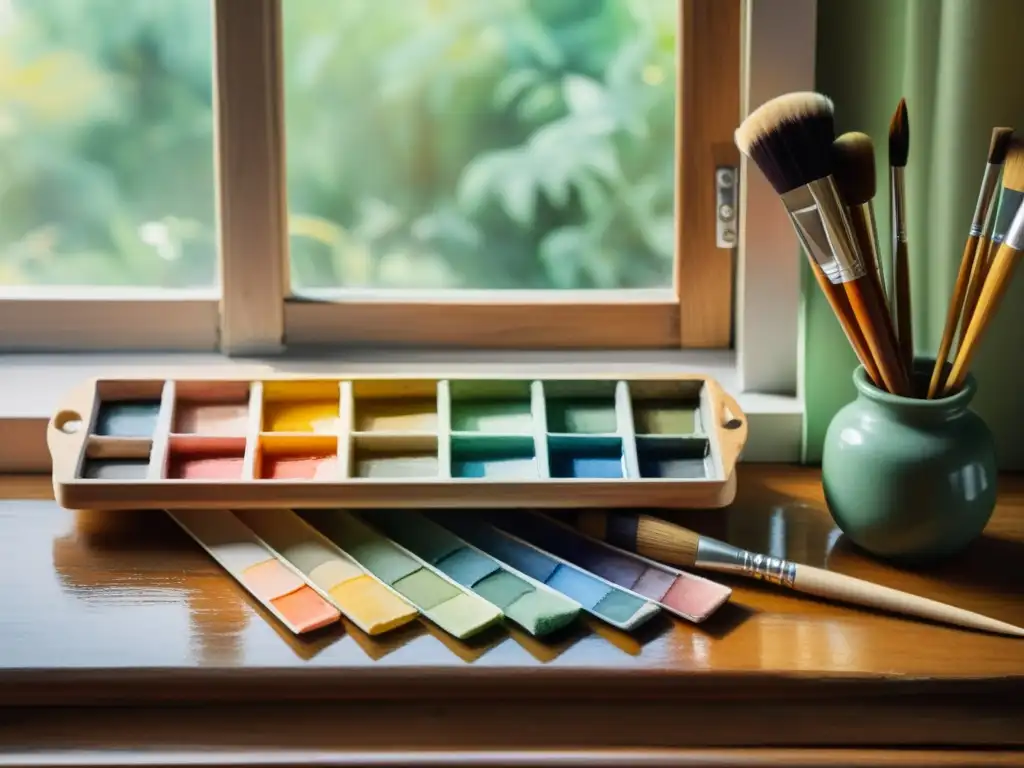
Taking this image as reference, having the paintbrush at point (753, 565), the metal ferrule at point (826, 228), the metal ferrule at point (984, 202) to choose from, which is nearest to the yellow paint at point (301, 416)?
the paintbrush at point (753, 565)

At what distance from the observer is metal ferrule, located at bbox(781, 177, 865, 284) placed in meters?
0.83

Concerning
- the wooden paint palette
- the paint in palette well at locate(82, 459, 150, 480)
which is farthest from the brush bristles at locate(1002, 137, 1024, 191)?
the paint in palette well at locate(82, 459, 150, 480)

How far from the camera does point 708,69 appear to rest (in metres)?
1.11

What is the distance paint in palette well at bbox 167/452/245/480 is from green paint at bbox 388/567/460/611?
0.16m

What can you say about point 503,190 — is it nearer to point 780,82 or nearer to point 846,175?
point 780,82

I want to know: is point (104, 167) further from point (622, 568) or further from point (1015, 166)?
point (1015, 166)

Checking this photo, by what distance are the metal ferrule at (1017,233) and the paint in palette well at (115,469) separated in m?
0.63

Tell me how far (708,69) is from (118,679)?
0.70 metres

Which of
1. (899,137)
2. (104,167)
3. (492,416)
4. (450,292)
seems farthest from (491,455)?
(104,167)

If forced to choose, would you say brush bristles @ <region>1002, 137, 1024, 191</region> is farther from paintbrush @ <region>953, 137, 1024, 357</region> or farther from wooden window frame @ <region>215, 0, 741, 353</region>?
wooden window frame @ <region>215, 0, 741, 353</region>

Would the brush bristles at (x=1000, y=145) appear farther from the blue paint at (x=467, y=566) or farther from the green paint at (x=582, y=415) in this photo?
the blue paint at (x=467, y=566)

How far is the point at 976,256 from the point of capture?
0.88 meters

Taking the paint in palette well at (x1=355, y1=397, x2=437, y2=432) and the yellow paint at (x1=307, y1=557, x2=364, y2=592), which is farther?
the paint in palette well at (x1=355, y1=397, x2=437, y2=432)

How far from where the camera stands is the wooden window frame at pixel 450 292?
1.10 meters
